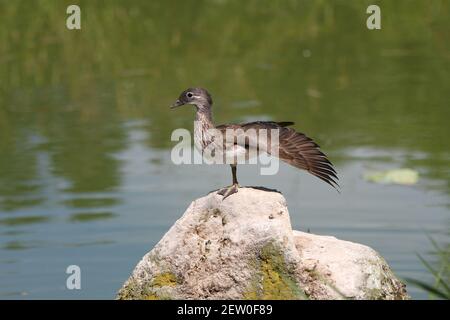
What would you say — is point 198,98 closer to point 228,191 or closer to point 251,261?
point 228,191

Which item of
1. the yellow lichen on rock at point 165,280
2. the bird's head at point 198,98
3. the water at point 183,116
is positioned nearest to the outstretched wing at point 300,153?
the bird's head at point 198,98

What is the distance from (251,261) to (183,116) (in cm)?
788

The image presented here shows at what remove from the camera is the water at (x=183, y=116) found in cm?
1153

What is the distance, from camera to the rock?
7707 mm

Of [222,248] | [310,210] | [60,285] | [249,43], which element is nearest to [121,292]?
[222,248]

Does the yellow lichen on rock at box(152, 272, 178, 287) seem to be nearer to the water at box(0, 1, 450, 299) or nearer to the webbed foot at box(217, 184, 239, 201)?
the webbed foot at box(217, 184, 239, 201)

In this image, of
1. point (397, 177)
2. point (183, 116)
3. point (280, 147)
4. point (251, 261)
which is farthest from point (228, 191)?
point (183, 116)

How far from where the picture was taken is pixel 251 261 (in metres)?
7.76

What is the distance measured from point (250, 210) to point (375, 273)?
0.90 m

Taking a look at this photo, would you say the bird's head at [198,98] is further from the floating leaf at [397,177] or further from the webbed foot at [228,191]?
the floating leaf at [397,177]

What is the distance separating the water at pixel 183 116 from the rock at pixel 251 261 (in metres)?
2.50

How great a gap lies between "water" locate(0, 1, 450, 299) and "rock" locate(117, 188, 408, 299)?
2.50m
